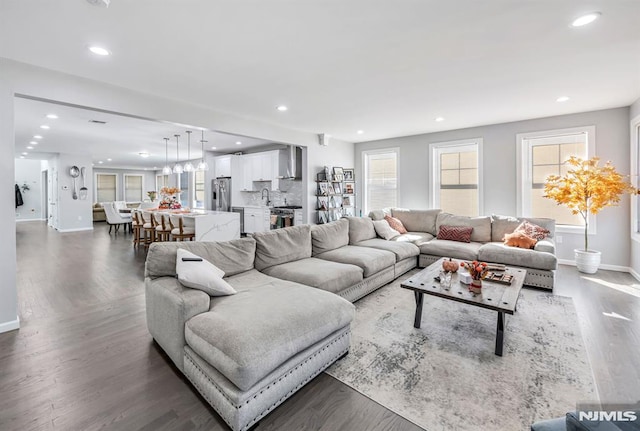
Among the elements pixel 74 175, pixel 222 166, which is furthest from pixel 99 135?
pixel 74 175

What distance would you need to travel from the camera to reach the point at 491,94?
3.99m

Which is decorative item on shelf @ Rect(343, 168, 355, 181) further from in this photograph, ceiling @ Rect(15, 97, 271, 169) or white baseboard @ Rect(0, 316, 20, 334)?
white baseboard @ Rect(0, 316, 20, 334)

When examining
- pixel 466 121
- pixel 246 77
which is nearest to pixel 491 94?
pixel 466 121

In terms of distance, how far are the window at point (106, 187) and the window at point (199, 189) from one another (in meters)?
5.64

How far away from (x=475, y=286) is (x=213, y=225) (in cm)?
493

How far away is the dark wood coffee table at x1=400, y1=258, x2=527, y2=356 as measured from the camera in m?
2.37

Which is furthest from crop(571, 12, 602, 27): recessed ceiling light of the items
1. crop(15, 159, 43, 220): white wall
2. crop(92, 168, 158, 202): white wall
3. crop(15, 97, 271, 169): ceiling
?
crop(15, 159, 43, 220): white wall

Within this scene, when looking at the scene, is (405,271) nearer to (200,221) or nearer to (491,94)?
(491,94)

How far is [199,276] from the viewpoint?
2217 millimetres

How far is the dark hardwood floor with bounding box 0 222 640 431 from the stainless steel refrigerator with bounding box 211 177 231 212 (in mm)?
5051

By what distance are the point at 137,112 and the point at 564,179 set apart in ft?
20.6

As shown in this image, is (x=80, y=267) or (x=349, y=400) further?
(x=80, y=267)

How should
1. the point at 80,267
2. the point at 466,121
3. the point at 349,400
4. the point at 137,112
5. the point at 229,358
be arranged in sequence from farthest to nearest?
the point at 466,121, the point at 80,267, the point at 137,112, the point at 349,400, the point at 229,358

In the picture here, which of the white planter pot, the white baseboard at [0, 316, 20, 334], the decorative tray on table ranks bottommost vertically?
the white baseboard at [0, 316, 20, 334]
